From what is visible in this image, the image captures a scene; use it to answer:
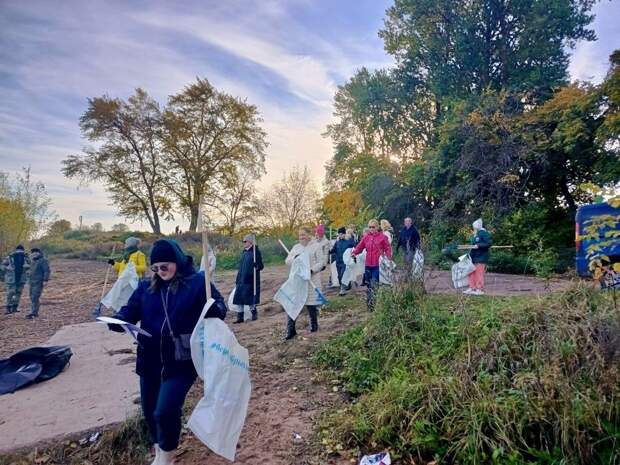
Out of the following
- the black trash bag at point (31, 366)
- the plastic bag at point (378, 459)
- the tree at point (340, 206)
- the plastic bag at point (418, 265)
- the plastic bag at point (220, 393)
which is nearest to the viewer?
the plastic bag at point (220, 393)

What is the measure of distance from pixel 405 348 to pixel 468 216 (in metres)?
11.5

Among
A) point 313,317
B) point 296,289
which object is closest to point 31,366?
point 296,289

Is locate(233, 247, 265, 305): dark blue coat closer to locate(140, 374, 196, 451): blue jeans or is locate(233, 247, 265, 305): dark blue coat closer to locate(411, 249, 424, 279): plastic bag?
locate(411, 249, 424, 279): plastic bag

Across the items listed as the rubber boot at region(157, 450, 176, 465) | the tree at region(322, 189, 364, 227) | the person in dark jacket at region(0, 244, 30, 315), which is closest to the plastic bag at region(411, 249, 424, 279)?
the rubber boot at region(157, 450, 176, 465)

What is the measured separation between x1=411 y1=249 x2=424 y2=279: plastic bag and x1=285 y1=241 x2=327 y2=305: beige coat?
1.53 metres

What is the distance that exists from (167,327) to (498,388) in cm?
265

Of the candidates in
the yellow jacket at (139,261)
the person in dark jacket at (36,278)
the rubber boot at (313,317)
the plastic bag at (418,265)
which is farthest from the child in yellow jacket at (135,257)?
the plastic bag at (418,265)

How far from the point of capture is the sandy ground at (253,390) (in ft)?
11.1

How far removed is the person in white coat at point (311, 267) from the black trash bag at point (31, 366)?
3008 millimetres

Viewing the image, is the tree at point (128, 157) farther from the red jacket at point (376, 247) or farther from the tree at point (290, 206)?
the red jacket at point (376, 247)

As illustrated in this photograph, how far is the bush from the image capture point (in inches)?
109

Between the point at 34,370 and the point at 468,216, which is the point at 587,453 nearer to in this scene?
the point at 34,370

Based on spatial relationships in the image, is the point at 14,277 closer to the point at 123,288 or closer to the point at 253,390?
the point at 123,288

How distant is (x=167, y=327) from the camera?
2912mm
